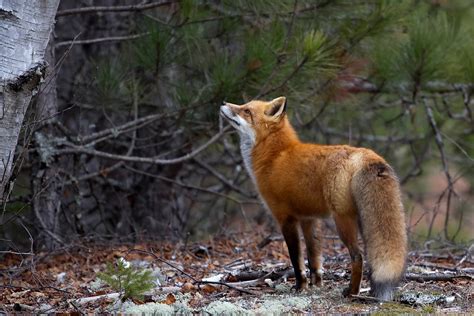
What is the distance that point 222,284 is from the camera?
18.3 ft

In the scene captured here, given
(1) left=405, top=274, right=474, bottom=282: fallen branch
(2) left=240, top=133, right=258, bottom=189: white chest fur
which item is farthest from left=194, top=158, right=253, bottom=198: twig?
(1) left=405, top=274, right=474, bottom=282: fallen branch

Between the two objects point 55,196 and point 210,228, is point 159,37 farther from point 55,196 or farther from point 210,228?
point 210,228

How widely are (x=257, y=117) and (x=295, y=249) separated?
1.25 m

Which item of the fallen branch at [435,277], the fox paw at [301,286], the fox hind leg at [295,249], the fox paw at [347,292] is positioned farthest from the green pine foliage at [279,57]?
the fox paw at [347,292]

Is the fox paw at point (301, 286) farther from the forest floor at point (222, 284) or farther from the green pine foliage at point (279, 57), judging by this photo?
the green pine foliage at point (279, 57)

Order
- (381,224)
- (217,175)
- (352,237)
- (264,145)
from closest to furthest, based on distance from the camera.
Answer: (381,224) → (352,237) → (264,145) → (217,175)

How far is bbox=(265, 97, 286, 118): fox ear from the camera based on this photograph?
20.9ft

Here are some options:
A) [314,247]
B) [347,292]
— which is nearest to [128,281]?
[347,292]

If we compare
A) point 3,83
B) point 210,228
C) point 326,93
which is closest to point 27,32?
point 3,83

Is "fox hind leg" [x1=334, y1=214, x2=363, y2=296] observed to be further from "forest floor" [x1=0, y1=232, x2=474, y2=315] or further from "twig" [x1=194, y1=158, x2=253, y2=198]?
"twig" [x1=194, y1=158, x2=253, y2=198]

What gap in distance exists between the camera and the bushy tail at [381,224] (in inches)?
191

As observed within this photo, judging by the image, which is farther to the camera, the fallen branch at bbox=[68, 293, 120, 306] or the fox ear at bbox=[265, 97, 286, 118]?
the fox ear at bbox=[265, 97, 286, 118]

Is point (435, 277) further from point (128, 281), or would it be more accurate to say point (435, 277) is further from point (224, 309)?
point (128, 281)

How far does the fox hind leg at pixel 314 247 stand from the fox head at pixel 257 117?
85cm
